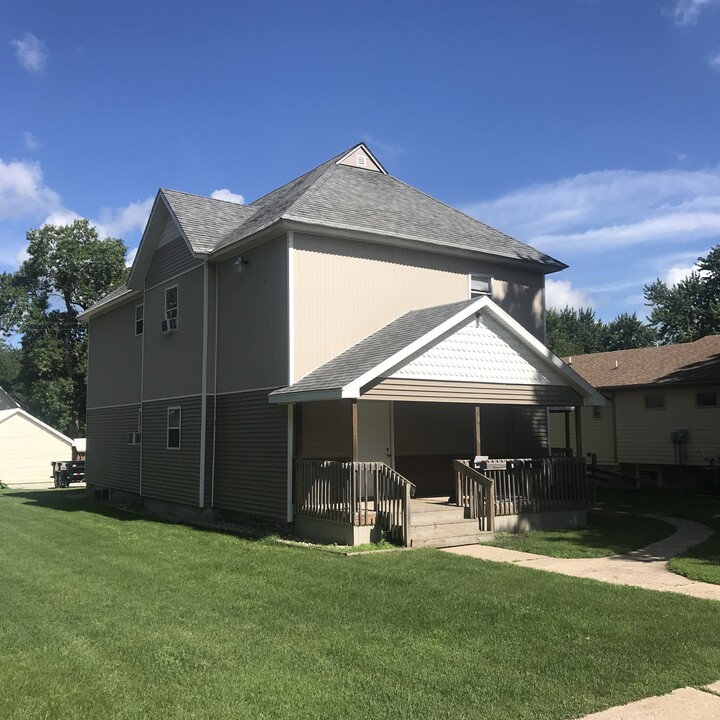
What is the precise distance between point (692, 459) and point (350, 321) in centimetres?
1521

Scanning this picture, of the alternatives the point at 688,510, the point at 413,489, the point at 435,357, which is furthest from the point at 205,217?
the point at 688,510

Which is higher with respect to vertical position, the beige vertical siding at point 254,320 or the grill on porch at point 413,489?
the beige vertical siding at point 254,320

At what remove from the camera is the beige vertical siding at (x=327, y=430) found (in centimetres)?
1397

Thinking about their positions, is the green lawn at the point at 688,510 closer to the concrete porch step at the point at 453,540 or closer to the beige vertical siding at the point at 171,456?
the concrete porch step at the point at 453,540

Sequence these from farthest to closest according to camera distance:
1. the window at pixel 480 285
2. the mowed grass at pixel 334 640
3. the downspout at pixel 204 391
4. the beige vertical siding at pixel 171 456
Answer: the window at pixel 480 285
the beige vertical siding at pixel 171 456
the downspout at pixel 204 391
the mowed grass at pixel 334 640

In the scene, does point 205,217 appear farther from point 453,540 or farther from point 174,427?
point 453,540

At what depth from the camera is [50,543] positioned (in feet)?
40.8

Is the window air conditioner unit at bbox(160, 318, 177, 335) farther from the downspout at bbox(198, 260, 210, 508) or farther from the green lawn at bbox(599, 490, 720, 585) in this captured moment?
the green lawn at bbox(599, 490, 720, 585)

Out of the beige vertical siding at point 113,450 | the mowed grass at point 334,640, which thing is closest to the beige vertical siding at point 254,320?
the mowed grass at point 334,640

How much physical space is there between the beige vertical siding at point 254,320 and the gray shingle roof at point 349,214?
634 mm

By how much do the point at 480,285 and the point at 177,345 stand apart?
730 cm

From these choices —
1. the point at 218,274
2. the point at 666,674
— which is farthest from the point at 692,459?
the point at 666,674

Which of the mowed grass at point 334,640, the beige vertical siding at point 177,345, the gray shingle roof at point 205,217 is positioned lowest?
the mowed grass at point 334,640

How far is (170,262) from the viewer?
17656 mm
